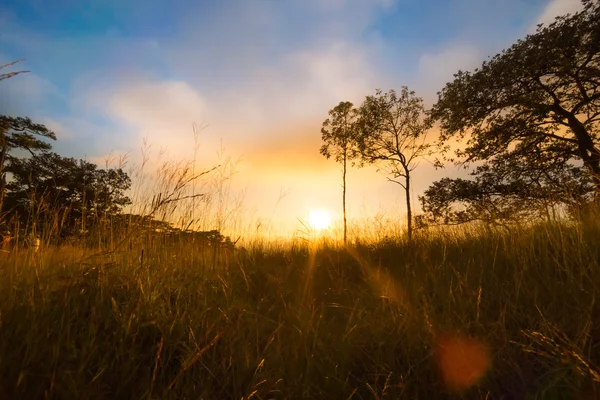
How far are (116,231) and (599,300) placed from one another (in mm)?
4798

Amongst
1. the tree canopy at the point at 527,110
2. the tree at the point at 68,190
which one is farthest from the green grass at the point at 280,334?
the tree canopy at the point at 527,110

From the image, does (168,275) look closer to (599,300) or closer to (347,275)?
(347,275)

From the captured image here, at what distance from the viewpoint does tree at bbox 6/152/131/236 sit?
391cm

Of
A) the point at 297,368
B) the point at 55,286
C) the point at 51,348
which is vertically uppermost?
the point at 55,286

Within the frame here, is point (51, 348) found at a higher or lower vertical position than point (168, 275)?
lower

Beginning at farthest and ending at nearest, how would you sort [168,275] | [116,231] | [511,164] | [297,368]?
[511,164]
[116,231]
[168,275]
[297,368]

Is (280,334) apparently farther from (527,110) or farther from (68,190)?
(527,110)

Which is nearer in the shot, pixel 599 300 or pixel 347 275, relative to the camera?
pixel 599 300

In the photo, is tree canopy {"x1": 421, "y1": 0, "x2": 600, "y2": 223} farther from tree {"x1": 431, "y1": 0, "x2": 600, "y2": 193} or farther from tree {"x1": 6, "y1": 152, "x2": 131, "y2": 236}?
tree {"x1": 6, "y1": 152, "x2": 131, "y2": 236}

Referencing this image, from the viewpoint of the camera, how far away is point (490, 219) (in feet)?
16.3

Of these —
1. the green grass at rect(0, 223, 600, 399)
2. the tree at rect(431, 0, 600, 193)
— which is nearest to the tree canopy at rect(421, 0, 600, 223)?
the tree at rect(431, 0, 600, 193)

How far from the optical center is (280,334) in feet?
7.88

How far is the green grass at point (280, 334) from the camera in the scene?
1.67 m

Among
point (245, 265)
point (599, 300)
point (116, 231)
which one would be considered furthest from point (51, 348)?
point (599, 300)
